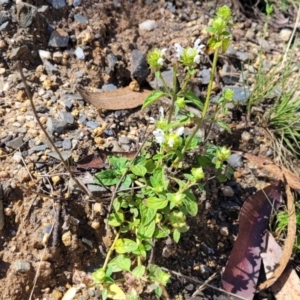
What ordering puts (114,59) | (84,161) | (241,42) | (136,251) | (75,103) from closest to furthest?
(136,251)
(84,161)
(75,103)
(114,59)
(241,42)

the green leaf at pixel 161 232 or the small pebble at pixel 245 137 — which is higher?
the green leaf at pixel 161 232

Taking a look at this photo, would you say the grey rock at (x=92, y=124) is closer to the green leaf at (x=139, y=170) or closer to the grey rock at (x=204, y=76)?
the green leaf at (x=139, y=170)

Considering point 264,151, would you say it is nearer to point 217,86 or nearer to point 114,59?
point 217,86

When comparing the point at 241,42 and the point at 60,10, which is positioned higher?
the point at 60,10

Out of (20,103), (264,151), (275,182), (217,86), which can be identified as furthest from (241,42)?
(20,103)

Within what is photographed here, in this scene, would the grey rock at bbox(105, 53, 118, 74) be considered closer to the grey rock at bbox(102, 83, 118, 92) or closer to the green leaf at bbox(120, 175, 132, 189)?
the grey rock at bbox(102, 83, 118, 92)

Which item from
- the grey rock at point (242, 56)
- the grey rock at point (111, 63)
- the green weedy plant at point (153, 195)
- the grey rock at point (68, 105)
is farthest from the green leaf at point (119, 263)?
the grey rock at point (242, 56)

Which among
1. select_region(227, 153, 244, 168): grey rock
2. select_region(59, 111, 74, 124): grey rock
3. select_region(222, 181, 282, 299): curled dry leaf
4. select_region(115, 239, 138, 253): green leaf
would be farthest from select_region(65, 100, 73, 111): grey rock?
select_region(222, 181, 282, 299): curled dry leaf
